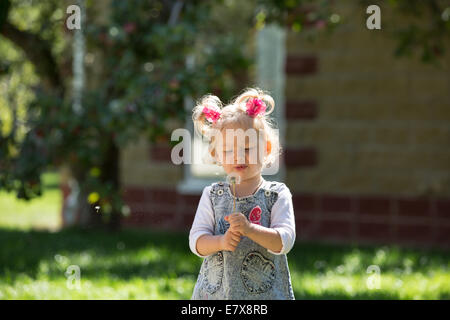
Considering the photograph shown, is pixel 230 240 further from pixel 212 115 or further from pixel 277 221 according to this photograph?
pixel 212 115

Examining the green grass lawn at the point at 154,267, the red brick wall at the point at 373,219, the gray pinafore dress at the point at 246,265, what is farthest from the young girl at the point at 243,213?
the red brick wall at the point at 373,219

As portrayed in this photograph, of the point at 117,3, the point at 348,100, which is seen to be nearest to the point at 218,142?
the point at 117,3

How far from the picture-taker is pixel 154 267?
226 inches

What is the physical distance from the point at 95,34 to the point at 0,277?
6.64 ft

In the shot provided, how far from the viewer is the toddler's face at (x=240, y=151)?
9.50ft

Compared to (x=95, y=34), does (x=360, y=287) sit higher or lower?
lower

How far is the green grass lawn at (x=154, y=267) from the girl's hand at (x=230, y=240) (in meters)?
1.82

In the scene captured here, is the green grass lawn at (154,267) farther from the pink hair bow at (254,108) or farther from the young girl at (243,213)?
the pink hair bow at (254,108)

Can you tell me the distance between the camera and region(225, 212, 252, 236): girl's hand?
2746 millimetres

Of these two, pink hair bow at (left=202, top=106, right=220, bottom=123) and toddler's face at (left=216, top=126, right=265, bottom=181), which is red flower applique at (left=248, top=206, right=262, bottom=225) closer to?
toddler's face at (left=216, top=126, right=265, bottom=181)

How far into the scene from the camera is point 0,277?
5172 millimetres

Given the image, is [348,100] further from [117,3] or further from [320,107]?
[117,3]

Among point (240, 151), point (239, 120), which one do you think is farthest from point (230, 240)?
point (239, 120)

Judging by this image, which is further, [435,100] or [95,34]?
[435,100]
